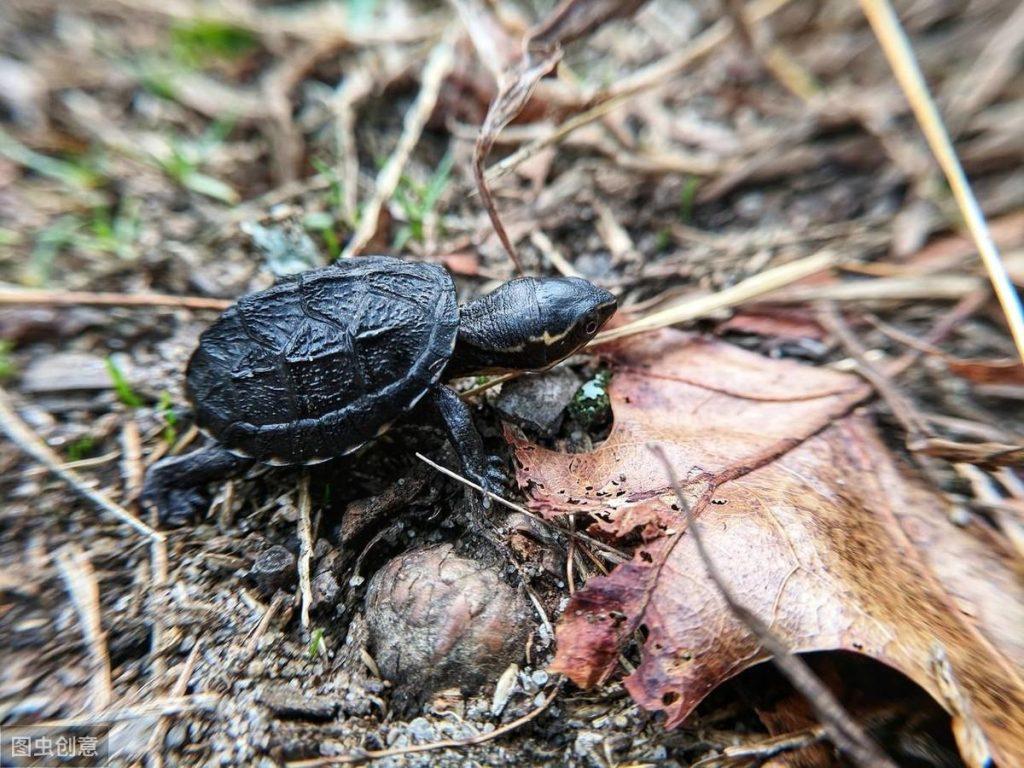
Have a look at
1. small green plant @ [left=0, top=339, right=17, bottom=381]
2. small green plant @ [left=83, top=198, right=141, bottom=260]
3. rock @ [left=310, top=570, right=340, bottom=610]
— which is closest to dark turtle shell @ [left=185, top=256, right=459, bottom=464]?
rock @ [left=310, top=570, right=340, bottom=610]

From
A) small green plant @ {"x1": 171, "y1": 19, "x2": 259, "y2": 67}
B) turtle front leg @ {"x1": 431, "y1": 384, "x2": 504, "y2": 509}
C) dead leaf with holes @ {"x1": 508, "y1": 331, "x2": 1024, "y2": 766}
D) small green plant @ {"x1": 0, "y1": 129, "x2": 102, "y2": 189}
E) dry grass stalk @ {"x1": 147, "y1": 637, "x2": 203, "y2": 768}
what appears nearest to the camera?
dead leaf with holes @ {"x1": 508, "y1": 331, "x2": 1024, "y2": 766}

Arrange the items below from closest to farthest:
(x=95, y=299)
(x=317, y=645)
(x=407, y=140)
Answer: (x=317, y=645) → (x=95, y=299) → (x=407, y=140)

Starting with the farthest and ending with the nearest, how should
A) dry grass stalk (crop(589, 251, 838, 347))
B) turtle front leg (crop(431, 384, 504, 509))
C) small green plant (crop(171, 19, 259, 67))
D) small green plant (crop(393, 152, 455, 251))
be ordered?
small green plant (crop(171, 19, 259, 67)), small green plant (crop(393, 152, 455, 251)), dry grass stalk (crop(589, 251, 838, 347)), turtle front leg (crop(431, 384, 504, 509))

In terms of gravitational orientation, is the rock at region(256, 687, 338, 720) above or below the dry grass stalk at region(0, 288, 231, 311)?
below

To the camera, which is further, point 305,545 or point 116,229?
point 116,229

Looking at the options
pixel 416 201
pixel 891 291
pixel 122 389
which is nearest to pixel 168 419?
pixel 122 389

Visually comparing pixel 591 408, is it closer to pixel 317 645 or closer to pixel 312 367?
pixel 312 367

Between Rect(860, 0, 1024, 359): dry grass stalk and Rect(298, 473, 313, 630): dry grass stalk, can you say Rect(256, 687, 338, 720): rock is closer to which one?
Rect(298, 473, 313, 630): dry grass stalk
